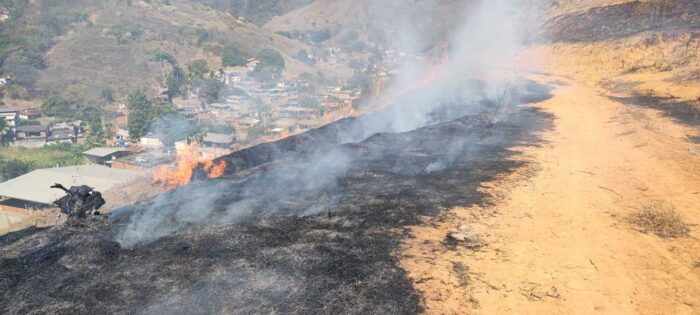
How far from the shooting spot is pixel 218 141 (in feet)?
140

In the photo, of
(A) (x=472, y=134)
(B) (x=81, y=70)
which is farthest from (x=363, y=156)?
(B) (x=81, y=70)

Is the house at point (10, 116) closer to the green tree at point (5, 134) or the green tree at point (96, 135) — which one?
the green tree at point (5, 134)

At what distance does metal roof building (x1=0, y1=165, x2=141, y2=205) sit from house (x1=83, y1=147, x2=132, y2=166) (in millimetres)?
4852

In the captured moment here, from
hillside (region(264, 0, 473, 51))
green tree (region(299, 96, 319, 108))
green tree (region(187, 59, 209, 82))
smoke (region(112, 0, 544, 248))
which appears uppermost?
hillside (region(264, 0, 473, 51))

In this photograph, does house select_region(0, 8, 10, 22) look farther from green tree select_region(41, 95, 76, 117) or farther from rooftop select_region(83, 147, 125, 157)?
rooftop select_region(83, 147, 125, 157)

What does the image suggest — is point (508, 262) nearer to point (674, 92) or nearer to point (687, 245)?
point (687, 245)

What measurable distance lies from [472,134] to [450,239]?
10.7m

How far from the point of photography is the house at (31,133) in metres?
51.5

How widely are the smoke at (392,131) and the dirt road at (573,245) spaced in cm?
321

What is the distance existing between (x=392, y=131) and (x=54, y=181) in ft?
83.8

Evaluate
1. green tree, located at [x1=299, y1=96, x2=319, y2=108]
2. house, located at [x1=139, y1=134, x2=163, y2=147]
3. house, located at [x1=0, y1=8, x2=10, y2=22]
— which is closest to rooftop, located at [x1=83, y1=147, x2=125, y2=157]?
house, located at [x1=139, y1=134, x2=163, y2=147]

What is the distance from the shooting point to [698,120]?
1855 cm

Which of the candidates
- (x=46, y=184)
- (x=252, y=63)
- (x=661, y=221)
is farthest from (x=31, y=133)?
(x=661, y=221)

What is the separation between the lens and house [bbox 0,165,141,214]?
30297 mm
